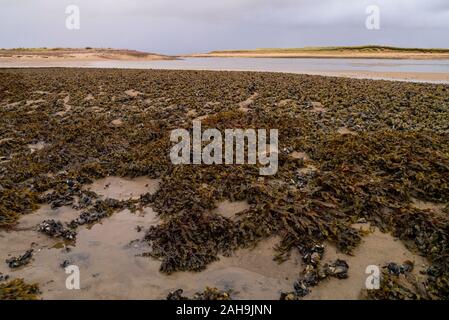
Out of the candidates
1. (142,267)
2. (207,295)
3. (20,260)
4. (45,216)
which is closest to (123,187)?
(45,216)

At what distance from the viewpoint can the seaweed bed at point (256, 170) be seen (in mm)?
6688

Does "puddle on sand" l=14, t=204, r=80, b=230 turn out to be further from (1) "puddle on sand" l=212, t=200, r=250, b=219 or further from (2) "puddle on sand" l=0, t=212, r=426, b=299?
(1) "puddle on sand" l=212, t=200, r=250, b=219

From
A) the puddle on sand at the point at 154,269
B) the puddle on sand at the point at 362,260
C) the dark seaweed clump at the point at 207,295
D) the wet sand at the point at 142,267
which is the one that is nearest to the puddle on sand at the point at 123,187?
the wet sand at the point at 142,267

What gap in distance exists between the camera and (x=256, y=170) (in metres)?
9.01

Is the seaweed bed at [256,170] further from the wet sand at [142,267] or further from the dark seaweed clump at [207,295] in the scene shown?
the dark seaweed clump at [207,295]

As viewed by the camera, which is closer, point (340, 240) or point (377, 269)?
point (377, 269)

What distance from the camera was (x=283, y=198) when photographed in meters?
7.62

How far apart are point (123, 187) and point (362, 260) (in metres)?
5.83

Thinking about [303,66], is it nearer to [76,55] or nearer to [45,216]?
[45,216]

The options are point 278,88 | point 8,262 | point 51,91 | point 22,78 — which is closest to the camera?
point 8,262
